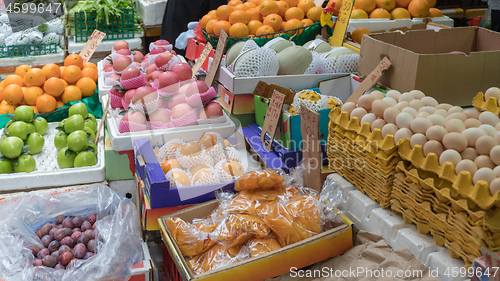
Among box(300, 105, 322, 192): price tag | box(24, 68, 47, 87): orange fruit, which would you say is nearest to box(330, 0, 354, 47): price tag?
box(300, 105, 322, 192): price tag

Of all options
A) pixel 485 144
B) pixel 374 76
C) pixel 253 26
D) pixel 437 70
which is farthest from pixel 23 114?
pixel 485 144

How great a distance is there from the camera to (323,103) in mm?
1902

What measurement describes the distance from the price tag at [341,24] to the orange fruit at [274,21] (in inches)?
14.5

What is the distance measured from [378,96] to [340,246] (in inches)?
23.3

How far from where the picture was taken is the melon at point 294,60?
2.21m

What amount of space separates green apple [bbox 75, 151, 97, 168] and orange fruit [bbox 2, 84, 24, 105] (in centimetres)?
104

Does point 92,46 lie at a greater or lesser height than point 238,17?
lesser

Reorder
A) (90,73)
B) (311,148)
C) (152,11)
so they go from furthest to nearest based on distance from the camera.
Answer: (152,11) → (90,73) → (311,148)

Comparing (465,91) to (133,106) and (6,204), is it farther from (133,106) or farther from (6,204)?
(6,204)

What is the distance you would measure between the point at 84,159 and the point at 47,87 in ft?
3.42

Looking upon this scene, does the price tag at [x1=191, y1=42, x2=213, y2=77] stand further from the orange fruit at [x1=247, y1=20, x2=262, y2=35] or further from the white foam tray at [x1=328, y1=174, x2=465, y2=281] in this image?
the white foam tray at [x1=328, y1=174, x2=465, y2=281]

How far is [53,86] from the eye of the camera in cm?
286

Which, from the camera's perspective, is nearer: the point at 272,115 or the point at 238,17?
the point at 272,115

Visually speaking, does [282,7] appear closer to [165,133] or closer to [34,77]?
[165,133]
